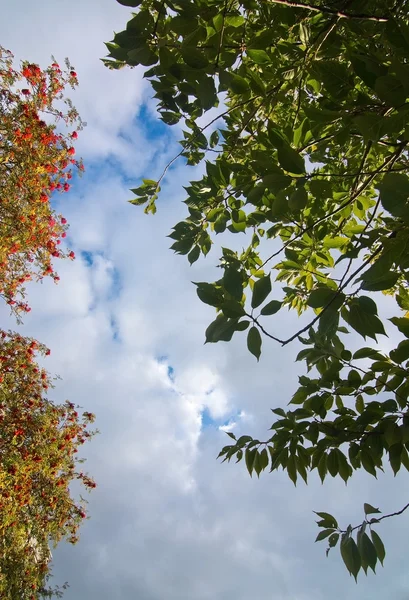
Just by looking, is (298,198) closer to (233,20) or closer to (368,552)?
(233,20)

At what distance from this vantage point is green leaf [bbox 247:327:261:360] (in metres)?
1.05

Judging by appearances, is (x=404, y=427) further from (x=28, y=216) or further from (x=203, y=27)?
(x=28, y=216)

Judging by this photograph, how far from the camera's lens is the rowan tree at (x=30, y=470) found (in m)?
6.46

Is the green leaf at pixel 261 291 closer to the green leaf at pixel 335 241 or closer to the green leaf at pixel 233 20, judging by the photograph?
the green leaf at pixel 335 241

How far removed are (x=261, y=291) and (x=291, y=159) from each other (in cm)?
34

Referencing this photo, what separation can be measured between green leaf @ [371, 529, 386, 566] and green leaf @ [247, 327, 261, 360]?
682 millimetres

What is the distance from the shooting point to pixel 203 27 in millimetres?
1346

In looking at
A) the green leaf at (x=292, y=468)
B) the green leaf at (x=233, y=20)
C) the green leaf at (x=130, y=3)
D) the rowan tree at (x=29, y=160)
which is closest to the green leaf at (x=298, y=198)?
the green leaf at (x=130, y=3)

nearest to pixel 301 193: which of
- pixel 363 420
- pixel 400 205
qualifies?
pixel 400 205

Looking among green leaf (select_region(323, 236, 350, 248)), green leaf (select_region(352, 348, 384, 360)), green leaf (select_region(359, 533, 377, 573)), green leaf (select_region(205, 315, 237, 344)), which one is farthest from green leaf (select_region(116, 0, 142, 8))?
green leaf (select_region(359, 533, 377, 573))

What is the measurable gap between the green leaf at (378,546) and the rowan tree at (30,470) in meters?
6.51

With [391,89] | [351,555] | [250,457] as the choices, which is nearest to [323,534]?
[351,555]

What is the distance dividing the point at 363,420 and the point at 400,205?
0.84m

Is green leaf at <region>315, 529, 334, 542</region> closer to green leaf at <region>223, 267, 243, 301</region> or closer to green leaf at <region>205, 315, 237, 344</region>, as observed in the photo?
green leaf at <region>205, 315, 237, 344</region>
